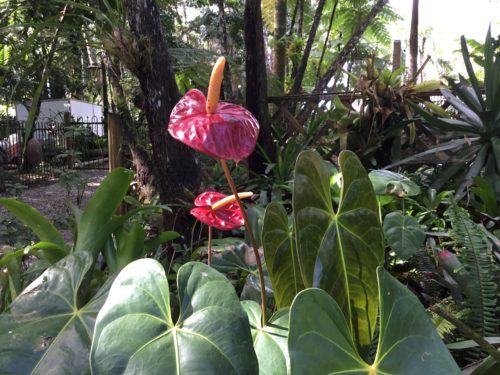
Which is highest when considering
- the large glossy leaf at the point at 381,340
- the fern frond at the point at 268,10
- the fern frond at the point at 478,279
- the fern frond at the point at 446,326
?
the fern frond at the point at 268,10

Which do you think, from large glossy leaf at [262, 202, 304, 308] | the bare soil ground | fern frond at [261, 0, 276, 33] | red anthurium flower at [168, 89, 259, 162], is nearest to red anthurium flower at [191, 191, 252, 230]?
large glossy leaf at [262, 202, 304, 308]

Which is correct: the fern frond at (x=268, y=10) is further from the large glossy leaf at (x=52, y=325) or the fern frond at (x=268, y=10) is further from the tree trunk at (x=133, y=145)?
the large glossy leaf at (x=52, y=325)

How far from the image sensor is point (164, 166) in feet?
8.11

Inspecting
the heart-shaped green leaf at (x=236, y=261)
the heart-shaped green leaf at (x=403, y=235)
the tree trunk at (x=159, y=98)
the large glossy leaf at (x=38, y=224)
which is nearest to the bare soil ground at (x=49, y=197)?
the tree trunk at (x=159, y=98)

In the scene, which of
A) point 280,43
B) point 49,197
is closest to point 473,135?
point 280,43

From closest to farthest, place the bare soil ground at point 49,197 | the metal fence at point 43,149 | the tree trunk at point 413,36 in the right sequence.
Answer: the bare soil ground at point 49,197, the metal fence at point 43,149, the tree trunk at point 413,36

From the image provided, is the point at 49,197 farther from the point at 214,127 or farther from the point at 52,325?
the point at 214,127

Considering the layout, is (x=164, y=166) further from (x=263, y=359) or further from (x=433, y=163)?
(x=263, y=359)

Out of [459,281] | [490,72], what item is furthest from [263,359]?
[490,72]

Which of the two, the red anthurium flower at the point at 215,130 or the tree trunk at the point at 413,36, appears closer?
the red anthurium flower at the point at 215,130

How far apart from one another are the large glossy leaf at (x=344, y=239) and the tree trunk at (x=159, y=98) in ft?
5.82

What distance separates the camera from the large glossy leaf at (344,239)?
74cm

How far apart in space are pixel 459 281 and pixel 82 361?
36.9 inches

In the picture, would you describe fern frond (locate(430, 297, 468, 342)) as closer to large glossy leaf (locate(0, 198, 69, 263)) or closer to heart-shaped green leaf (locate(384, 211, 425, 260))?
heart-shaped green leaf (locate(384, 211, 425, 260))
